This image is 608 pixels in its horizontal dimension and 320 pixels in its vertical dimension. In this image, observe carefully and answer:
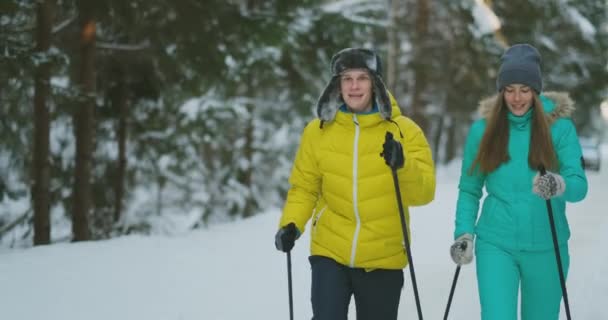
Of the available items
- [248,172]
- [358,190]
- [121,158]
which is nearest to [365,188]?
[358,190]

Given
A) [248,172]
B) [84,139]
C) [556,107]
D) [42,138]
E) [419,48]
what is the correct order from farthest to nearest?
[419,48] < [248,172] < [84,139] < [42,138] < [556,107]

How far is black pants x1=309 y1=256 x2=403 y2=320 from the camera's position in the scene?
3.29 m

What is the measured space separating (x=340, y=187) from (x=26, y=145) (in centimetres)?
777

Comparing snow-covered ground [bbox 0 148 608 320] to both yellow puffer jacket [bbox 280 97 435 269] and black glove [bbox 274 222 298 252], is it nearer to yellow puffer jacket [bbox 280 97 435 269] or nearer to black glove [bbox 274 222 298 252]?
black glove [bbox 274 222 298 252]

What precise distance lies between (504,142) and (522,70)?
16.5 inches

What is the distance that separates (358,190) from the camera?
3.21m

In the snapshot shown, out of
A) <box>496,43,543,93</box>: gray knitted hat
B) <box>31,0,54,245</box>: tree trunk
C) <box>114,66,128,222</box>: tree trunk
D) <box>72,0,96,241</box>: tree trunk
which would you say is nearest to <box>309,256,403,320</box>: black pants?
<box>496,43,543,93</box>: gray knitted hat

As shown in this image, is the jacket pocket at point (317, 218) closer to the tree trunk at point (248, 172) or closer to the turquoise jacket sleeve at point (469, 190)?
the turquoise jacket sleeve at point (469, 190)

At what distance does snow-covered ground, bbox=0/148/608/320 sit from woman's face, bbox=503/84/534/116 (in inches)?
105

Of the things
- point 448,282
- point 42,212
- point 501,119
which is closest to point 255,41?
point 42,212

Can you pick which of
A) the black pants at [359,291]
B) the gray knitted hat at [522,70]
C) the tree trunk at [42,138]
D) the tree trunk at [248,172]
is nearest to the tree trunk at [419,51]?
the tree trunk at [248,172]

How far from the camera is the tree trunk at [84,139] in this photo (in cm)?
884

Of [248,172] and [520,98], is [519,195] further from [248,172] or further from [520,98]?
[248,172]

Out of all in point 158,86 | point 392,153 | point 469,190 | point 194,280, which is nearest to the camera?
point 392,153
